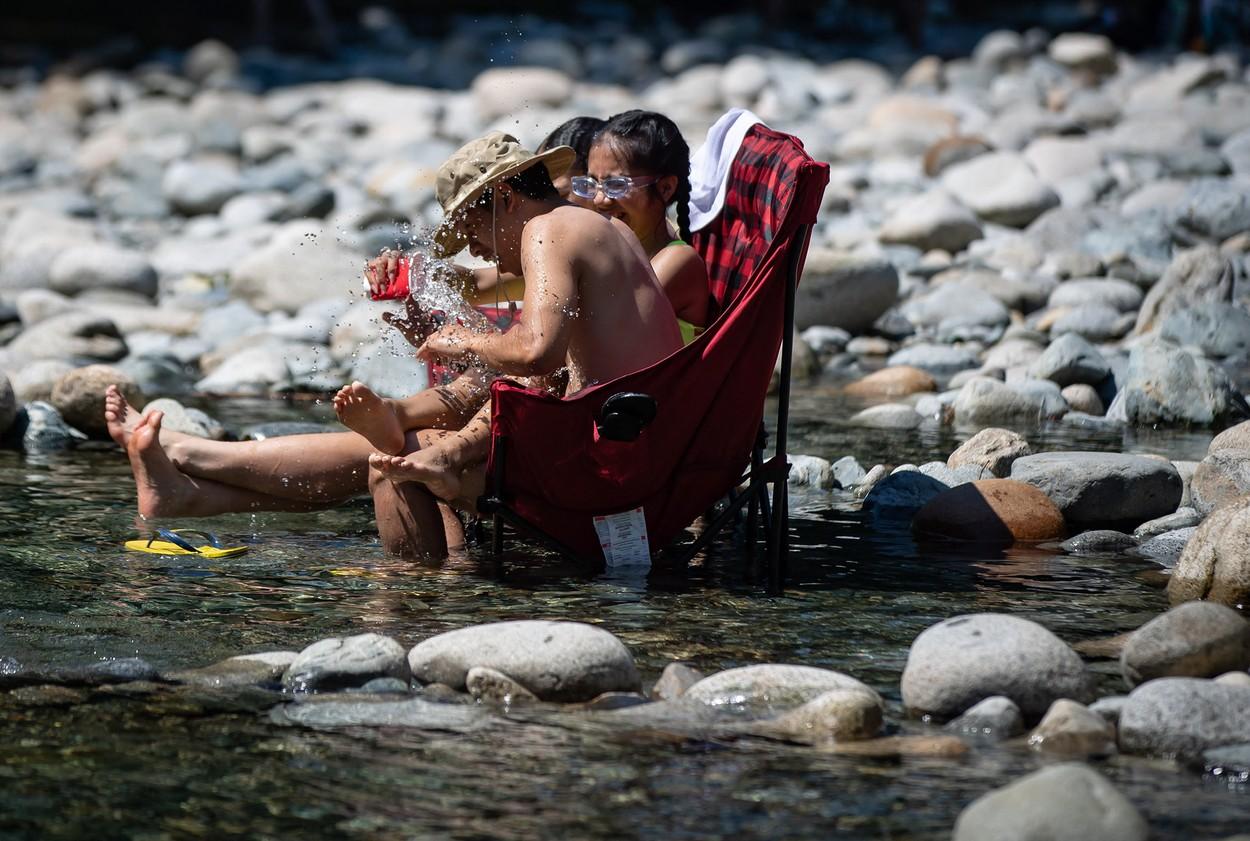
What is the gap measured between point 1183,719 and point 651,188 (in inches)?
96.9

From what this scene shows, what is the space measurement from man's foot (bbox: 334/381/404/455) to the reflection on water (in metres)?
0.37

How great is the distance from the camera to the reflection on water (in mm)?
2908

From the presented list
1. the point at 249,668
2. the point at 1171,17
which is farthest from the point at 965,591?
the point at 1171,17

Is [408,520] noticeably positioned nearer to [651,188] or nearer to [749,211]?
[651,188]

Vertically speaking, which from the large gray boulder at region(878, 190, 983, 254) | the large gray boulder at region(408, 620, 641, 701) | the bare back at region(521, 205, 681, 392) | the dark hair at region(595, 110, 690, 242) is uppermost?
the large gray boulder at region(878, 190, 983, 254)

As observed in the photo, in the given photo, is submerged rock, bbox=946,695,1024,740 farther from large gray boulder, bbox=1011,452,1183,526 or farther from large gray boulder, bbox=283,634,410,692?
large gray boulder, bbox=1011,452,1183,526

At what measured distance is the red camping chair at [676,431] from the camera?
4457mm

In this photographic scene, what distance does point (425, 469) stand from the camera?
4.59m

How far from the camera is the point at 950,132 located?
1641 centimetres

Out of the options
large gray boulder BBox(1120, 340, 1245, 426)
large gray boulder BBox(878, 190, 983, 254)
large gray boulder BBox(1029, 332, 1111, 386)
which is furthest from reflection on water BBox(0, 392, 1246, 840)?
large gray boulder BBox(878, 190, 983, 254)

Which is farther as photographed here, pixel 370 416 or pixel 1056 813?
pixel 370 416

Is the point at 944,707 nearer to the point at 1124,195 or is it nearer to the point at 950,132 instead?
the point at 1124,195

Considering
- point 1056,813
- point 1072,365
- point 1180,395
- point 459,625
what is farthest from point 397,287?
point 1072,365

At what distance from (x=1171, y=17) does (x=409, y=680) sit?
21433 mm
